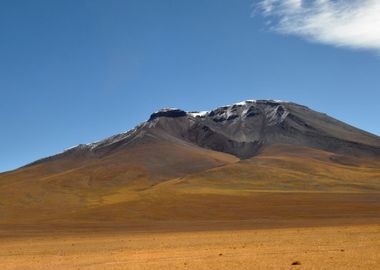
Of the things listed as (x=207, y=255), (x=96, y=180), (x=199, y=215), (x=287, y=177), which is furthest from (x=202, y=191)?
(x=207, y=255)

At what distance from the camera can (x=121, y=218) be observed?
248 ft

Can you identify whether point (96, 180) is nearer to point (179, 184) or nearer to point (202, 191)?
point (179, 184)

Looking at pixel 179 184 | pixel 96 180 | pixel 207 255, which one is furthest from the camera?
pixel 96 180

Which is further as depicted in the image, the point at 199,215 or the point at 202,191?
the point at 202,191

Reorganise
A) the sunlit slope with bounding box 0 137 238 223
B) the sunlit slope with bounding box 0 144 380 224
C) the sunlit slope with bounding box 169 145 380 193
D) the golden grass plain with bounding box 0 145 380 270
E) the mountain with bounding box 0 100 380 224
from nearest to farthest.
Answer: the golden grass plain with bounding box 0 145 380 270 < the sunlit slope with bounding box 0 144 380 224 < the mountain with bounding box 0 100 380 224 < the sunlit slope with bounding box 0 137 238 223 < the sunlit slope with bounding box 169 145 380 193

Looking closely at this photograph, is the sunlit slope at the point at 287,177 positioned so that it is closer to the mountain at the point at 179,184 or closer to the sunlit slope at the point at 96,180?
the mountain at the point at 179,184

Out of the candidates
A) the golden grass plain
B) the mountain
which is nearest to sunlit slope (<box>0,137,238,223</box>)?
the mountain

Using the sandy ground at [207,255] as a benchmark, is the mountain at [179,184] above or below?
above

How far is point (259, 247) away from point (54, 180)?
119149 mm

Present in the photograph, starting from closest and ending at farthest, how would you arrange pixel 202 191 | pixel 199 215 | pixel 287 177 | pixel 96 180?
1. pixel 199 215
2. pixel 202 191
3. pixel 287 177
4. pixel 96 180

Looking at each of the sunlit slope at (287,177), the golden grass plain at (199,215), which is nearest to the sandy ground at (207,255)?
the golden grass plain at (199,215)

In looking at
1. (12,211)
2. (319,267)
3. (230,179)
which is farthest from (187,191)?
(319,267)

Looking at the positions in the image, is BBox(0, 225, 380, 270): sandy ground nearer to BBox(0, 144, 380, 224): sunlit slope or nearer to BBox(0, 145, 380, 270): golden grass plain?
BBox(0, 145, 380, 270): golden grass plain

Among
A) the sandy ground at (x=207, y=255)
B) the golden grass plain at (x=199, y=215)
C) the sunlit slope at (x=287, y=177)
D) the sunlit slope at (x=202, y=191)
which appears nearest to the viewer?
the sandy ground at (x=207, y=255)
